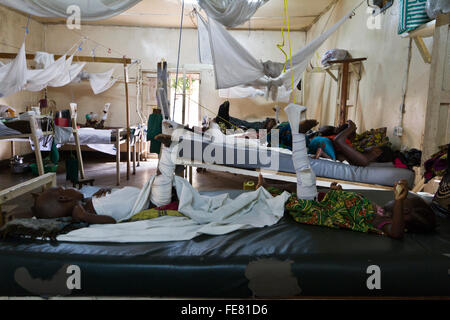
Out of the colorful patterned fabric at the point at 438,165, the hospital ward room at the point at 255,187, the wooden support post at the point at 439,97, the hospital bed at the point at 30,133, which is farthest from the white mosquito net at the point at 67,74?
the colorful patterned fabric at the point at 438,165

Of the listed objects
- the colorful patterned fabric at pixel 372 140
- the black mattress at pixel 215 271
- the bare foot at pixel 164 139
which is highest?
the bare foot at pixel 164 139

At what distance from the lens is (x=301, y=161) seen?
1727 millimetres

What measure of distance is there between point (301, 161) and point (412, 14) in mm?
1833

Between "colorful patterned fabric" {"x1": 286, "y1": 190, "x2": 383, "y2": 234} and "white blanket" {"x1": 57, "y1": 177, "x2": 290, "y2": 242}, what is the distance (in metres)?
0.10

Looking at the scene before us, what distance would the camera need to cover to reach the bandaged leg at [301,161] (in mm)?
1681

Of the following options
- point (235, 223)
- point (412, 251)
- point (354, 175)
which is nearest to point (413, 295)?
point (412, 251)

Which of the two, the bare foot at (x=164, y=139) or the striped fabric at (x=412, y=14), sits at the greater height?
the striped fabric at (x=412, y=14)

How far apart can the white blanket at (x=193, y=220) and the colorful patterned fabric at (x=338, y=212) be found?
10cm

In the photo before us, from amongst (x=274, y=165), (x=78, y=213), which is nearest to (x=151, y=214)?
(x=78, y=213)

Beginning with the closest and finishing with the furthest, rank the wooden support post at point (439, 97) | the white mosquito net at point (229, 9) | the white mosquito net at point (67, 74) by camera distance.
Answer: the wooden support post at point (439, 97) → the white mosquito net at point (229, 9) → the white mosquito net at point (67, 74)

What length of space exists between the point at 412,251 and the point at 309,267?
1.48 ft

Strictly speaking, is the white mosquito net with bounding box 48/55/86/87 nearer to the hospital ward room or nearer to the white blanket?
the hospital ward room

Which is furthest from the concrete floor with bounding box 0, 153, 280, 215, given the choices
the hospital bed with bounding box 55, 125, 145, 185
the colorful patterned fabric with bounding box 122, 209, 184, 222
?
the colorful patterned fabric with bounding box 122, 209, 184, 222

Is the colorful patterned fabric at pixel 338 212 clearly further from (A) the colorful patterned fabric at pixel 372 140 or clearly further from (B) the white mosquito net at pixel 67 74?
(B) the white mosquito net at pixel 67 74
